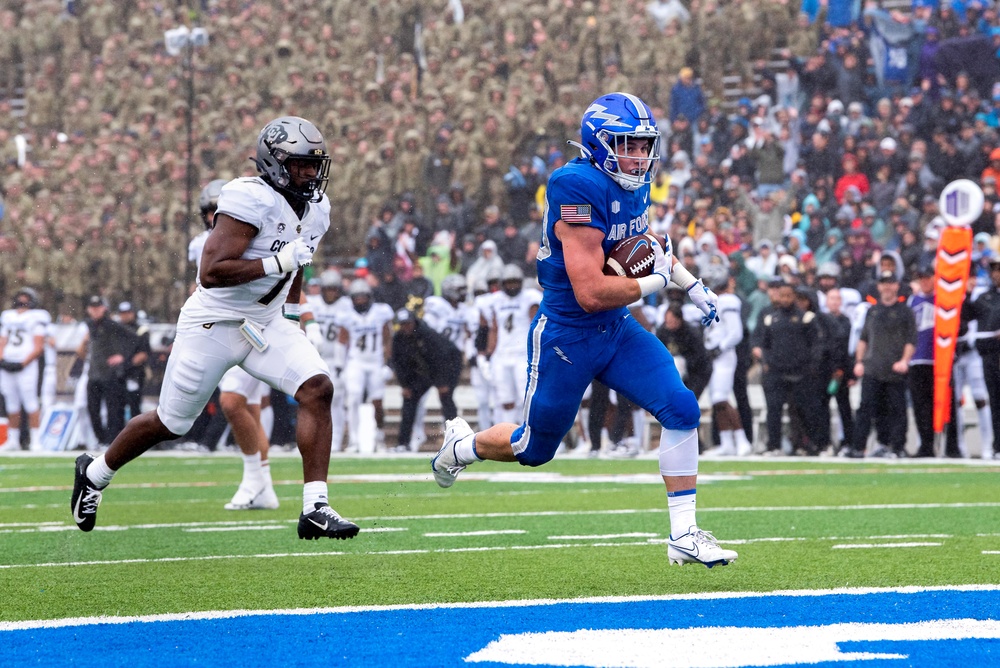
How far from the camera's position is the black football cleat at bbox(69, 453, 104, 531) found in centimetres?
623

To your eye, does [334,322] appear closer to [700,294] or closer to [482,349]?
[482,349]

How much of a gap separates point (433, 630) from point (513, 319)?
10.9 metres

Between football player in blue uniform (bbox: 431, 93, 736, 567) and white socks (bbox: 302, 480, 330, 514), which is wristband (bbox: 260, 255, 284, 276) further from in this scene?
football player in blue uniform (bbox: 431, 93, 736, 567)

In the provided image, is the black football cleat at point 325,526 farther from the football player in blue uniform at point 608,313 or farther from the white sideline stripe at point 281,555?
the football player in blue uniform at point 608,313

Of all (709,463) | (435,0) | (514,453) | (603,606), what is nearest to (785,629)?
(603,606)

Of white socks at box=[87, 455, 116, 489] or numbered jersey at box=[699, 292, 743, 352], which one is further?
numbered jersey at box=[699, 292, 743, 352]

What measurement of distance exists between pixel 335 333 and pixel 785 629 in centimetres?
1189

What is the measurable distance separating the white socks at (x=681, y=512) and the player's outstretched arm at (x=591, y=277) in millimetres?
694

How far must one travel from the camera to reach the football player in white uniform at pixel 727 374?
550 inches

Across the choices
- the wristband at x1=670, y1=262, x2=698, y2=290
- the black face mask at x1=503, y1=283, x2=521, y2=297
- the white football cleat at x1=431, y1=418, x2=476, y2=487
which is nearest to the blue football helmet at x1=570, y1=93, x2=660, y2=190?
the wristband at x1=670, y1=262, x2=698, y2=290

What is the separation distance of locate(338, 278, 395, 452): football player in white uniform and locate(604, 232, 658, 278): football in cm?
1040

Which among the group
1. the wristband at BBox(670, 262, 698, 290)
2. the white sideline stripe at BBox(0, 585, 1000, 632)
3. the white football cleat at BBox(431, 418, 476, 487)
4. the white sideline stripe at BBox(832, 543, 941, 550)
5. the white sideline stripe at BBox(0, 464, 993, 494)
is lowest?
the white sideline stripe at BBox(0, 464, 993, 494)

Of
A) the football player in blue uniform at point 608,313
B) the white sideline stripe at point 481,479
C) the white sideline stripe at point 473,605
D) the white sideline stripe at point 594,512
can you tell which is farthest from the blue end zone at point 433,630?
the white sideline stripe at point 481,479

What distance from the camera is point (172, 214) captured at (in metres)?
17.2
